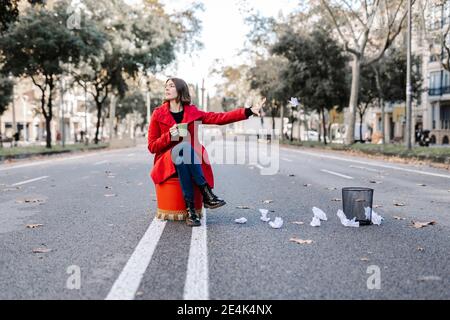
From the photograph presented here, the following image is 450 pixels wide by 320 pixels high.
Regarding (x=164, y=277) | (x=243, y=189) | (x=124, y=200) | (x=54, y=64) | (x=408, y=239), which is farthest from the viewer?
(x=54, y=64)

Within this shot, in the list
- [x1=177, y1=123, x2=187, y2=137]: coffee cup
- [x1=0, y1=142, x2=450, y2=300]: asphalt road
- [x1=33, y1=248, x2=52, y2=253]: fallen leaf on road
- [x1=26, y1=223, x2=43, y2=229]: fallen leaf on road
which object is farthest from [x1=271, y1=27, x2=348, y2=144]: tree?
[x1=33, y1=248, x2=52, y2=253]: fallen leaf on road

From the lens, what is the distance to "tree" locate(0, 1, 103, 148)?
95.6 ft

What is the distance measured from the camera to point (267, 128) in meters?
74.0

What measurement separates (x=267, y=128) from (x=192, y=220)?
68030 millimetres

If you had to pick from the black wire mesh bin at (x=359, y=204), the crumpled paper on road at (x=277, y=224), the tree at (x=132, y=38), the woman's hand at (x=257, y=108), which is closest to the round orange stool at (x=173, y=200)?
the crumpled paper on road at (x=277, y=224)

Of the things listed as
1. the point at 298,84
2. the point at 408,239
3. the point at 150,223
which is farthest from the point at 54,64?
the point at 408,239

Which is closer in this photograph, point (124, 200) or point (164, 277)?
point (164, 277)

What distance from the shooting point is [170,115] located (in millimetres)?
6586

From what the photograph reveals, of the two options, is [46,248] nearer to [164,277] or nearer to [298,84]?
[164,277]

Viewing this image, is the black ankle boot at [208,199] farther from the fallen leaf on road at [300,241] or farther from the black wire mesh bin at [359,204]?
the black wire mesh bin at [359,204]

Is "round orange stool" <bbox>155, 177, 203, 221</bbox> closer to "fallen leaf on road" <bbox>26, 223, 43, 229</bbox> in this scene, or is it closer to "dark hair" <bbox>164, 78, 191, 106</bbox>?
"dark hair" <bbox>164, 78, 191, 106</bbox>

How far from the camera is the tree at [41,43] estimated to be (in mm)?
29141

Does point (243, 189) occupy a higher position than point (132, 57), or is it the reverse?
point (132, 57)

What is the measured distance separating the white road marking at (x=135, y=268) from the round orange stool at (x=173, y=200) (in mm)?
416
